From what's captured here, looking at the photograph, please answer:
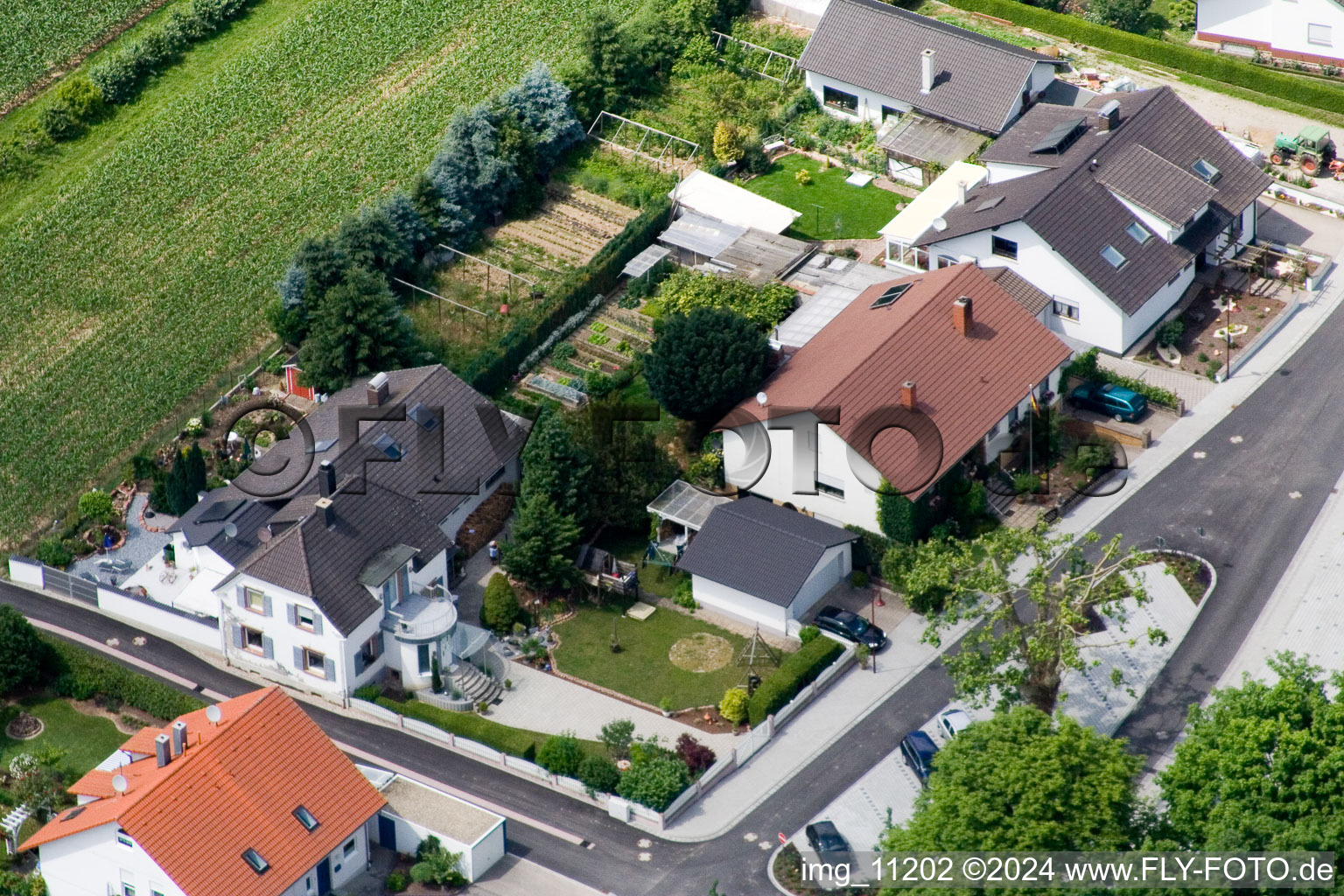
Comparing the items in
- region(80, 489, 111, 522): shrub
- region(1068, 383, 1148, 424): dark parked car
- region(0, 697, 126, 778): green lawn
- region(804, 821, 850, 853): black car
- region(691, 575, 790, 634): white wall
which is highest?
region(1068, 383, 1148, 424): dark parked car

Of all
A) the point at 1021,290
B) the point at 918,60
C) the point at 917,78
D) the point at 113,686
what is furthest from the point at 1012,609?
the point at 918,60

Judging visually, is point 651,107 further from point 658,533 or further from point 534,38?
point 658,533

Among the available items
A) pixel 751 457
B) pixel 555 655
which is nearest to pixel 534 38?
pixel 751 457

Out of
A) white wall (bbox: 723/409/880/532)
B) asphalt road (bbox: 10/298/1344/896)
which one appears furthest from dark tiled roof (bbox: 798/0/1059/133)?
white wall (bbox: 723/409/880/532)

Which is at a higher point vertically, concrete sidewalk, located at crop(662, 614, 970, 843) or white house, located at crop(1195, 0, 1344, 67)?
white house, located at crop(1195, 0, 1344, 67)

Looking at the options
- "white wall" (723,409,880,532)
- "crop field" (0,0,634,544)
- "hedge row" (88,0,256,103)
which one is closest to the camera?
"white wall" (723,409,880,532)

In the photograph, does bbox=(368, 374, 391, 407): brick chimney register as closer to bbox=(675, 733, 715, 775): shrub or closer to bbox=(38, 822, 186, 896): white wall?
bbox=(675, 733, 715, 775): shrub
